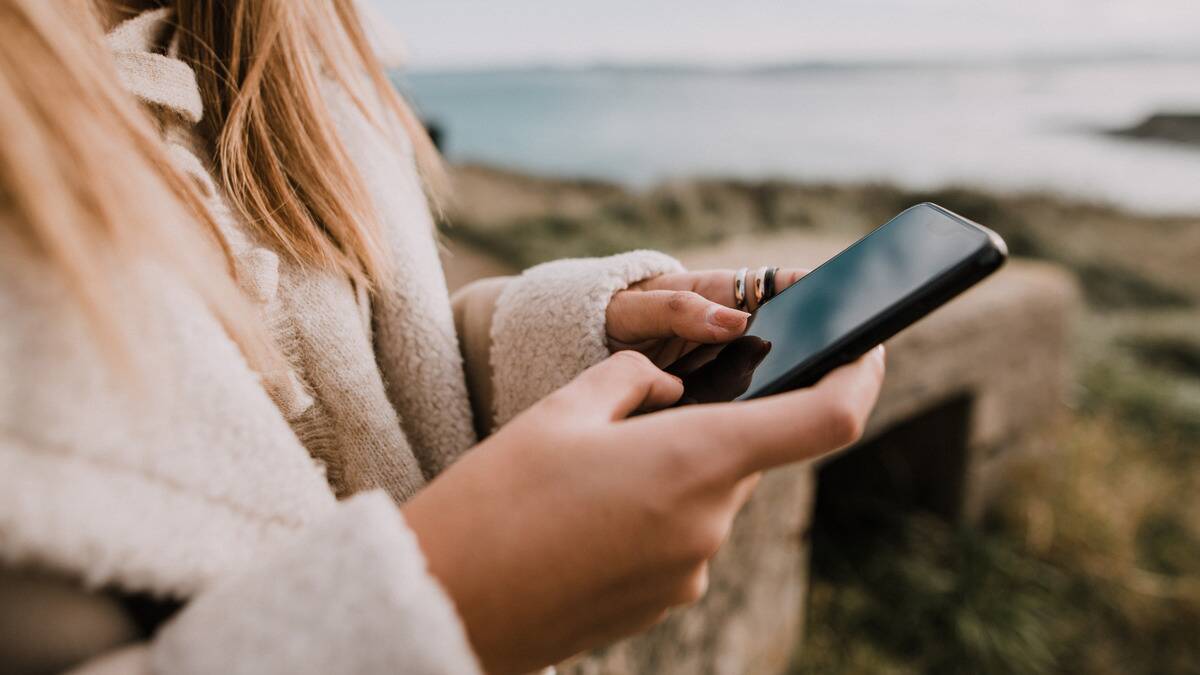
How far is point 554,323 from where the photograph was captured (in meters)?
0.79

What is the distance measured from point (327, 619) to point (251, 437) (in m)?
0.13

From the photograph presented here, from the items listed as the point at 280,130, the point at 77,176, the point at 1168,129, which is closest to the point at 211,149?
the point at 280,130

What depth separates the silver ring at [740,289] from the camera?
80 cm

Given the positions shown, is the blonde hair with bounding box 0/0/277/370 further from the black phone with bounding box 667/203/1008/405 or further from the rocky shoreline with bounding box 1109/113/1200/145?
the rocky shoreline with bounding box 1109/113/1200/145

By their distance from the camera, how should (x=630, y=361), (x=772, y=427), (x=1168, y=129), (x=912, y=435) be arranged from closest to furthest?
1. (x=772, y=427)
2. (x=630, y=361)
3. (x=912, y=435)
4. (x=1168, y=129)

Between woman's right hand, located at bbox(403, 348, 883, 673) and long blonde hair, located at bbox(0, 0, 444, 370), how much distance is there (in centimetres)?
21

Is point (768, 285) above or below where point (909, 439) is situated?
above

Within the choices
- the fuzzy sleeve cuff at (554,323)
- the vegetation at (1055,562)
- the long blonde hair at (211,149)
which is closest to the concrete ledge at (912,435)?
the vegetation at (1055,562)

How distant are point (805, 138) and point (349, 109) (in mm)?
6324

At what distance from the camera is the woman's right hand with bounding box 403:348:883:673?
0.46 m

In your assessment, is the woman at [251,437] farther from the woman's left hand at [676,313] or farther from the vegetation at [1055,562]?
the vegetation at [1055,562]

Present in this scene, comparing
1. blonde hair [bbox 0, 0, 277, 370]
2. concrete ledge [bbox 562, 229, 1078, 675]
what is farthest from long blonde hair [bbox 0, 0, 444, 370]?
concrete ledge [bbox 562, 229, 1078, 675]

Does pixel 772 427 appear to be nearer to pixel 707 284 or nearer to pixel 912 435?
pixel 707 284

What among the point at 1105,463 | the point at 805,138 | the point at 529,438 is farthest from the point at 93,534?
the point at 805,138
